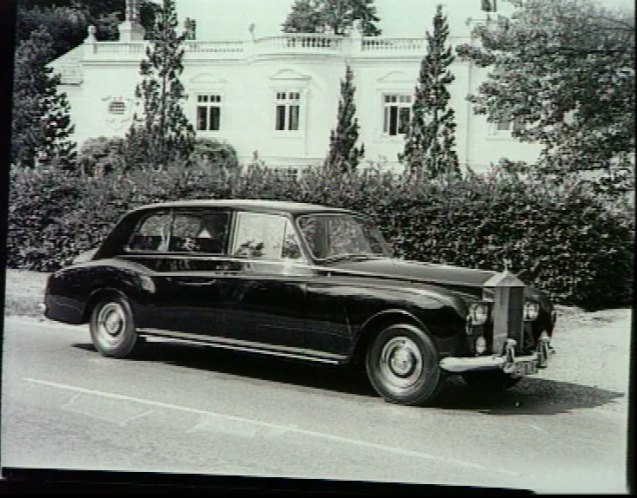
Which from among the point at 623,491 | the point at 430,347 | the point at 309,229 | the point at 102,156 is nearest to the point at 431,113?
the point at 309,229

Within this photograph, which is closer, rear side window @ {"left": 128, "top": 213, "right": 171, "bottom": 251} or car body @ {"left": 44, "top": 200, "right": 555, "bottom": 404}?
car body @ {"left": 44, "top": 200, "right": 555, "bottom": 404}

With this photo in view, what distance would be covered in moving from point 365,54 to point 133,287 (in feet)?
4.99

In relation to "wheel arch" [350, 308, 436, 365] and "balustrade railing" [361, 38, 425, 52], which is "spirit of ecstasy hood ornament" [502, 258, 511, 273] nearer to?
"wheel arch" [350, 308, 436, 365]

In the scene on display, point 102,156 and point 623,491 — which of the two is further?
point 102,156

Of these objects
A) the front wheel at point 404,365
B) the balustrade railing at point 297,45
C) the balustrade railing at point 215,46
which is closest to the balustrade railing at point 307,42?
the balustrade railing at point 297,45

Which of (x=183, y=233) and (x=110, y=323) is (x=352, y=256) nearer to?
(x=183, y=233)

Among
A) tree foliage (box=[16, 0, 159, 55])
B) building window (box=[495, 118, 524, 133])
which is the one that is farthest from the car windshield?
tree foliage (box=[16, 0, 159, 55])

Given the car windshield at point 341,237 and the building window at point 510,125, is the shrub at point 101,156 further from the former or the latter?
the building window at point 510,125

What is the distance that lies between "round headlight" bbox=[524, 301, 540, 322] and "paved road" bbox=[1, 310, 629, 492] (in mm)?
168

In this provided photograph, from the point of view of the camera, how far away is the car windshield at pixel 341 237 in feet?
11.1

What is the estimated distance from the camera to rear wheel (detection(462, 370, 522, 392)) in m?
3.14

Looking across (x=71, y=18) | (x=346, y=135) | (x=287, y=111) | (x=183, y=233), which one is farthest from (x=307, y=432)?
(x=71, y=18)

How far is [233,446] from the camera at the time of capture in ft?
10.6

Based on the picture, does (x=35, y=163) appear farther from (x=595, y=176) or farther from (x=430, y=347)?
(x=595, y=176)
